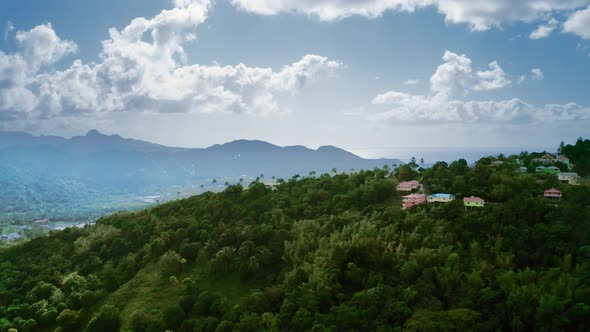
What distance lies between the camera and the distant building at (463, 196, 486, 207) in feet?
119

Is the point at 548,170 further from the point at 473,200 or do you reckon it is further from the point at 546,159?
the point at 473,200

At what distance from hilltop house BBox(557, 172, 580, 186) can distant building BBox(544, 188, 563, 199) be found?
7480 millimetres

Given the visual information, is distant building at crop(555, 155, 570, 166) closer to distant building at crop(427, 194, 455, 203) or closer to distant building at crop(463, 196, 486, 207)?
distant building at crop(463, 196, 486, 207)

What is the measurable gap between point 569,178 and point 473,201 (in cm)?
1398

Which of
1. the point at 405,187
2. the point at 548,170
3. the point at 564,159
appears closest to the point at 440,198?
the point at 405,187

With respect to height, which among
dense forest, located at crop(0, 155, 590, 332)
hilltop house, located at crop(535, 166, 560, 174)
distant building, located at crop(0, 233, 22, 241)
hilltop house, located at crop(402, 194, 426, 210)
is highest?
hilltop house, located at crop(535, 166, 560, 174)

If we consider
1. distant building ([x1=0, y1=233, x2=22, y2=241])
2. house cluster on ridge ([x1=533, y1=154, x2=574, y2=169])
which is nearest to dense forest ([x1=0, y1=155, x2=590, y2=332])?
house cluster on ridge ([x1=533, y1=154, x2=574, y2=169])

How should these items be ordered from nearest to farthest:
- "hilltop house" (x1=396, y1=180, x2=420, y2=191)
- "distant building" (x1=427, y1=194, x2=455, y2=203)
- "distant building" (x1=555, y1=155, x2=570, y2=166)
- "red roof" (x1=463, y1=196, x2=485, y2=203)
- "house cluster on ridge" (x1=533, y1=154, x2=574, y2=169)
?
"red roof" (x1=463, y1=196, x2=485, y2=203), "distant building" (x1=427, y1=194, x2=455, y2=203), "hilltop house" (x1=396, y1=180, x2=420, y2=191), "house cluster on ridge" (x1=533, y1=154, x2=574, y2=169), "distant building" (x1=555, y1=155, x2=570, y2=166)

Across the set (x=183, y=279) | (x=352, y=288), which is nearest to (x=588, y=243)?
(x=352, y=288)

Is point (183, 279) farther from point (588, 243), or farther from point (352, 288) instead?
point (588, 243)

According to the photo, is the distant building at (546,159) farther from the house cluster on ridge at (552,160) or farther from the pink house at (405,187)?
the pink house at (405,187)

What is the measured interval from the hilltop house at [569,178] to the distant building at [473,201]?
12677mm

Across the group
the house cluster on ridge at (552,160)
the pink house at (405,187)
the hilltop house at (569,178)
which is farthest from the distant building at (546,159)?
the pink house at (405,187)

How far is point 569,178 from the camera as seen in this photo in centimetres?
4253
